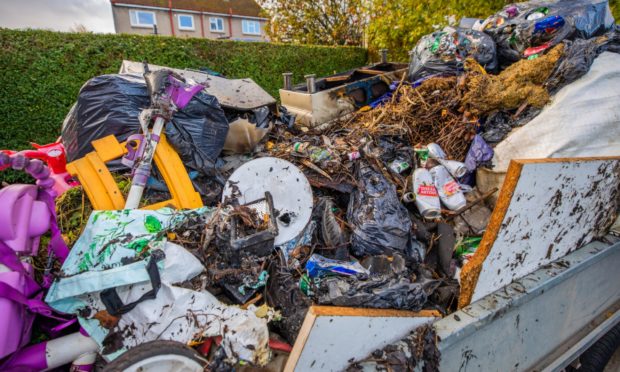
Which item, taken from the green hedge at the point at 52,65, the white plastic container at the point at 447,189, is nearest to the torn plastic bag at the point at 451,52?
the white plastic container at the point at 447,189

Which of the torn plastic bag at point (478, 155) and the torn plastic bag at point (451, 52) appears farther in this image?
the torn plastic bag at point (451, 52)

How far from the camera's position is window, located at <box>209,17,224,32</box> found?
22.6 metres

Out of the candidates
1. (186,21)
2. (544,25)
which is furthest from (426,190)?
(186,21)

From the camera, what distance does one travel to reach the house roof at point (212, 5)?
20.1m

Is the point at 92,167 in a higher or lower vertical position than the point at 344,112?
lower

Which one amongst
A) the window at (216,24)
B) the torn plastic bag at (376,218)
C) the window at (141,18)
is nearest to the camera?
the torn plastic bag at (376,218)

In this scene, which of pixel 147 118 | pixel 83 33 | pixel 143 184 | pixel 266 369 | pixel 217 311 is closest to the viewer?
pixel 266 369

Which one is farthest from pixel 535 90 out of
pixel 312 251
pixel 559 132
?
pixel 312 251

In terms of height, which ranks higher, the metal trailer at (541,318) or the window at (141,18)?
the window at (141,18)

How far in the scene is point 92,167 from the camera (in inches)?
71.1

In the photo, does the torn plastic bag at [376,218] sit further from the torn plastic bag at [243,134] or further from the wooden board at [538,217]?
the torn plastic bag at [243,134]

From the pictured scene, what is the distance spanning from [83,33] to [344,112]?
4.09 meters

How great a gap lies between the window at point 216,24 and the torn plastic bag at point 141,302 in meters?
24.8

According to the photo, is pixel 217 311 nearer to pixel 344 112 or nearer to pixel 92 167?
pixel 92 167
